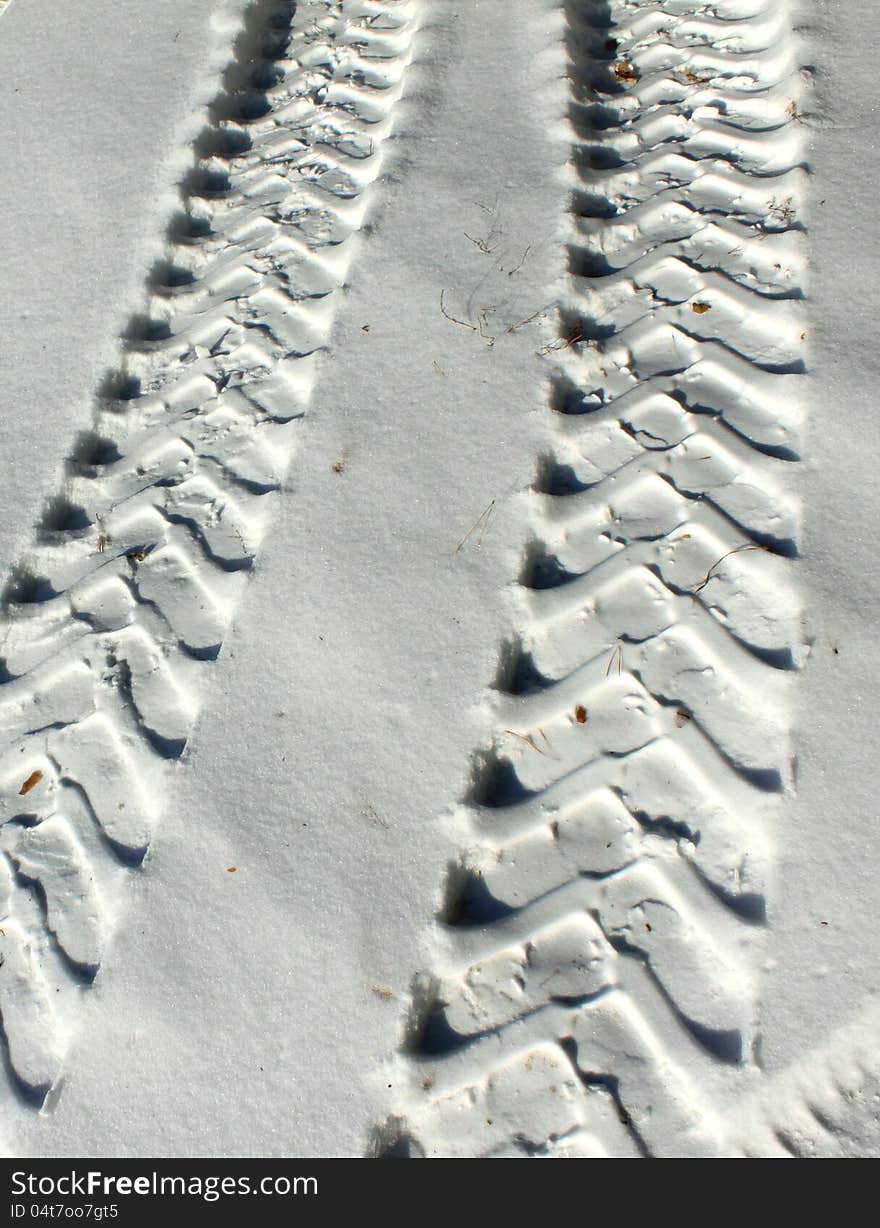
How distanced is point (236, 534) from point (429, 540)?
1.65 ft

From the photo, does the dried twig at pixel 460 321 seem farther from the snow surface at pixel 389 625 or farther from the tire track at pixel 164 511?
the tire track at pixel 164 511

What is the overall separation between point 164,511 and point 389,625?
74cm

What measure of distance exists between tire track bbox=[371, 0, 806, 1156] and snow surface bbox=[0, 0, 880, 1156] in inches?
1.9

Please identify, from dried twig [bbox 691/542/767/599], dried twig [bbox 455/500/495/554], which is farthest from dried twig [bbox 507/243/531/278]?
dried twig [bbox 691/542/767/599]

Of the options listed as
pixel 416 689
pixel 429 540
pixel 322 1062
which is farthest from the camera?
pixel 429 540

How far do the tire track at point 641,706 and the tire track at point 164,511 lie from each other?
70 cm

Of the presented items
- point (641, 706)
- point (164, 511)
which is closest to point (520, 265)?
point (164, 511)

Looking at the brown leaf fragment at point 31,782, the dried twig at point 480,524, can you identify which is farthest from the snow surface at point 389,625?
the brown leaf fragment at point 31,782

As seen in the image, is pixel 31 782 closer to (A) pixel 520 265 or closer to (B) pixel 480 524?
(B) pixel 480 524

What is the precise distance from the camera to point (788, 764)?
1773mm

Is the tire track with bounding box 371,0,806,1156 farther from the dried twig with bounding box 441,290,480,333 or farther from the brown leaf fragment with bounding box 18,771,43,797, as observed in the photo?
the brown leaf fragment with bounding box 18,771,43,797

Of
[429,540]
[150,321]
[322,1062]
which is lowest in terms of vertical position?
Result: [322,1062]
